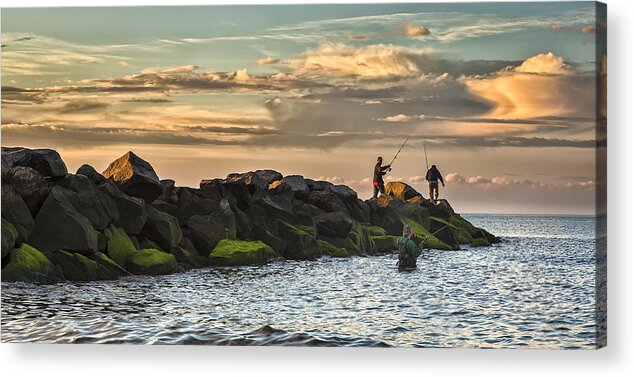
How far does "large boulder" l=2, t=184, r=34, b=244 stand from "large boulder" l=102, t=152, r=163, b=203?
1.13m

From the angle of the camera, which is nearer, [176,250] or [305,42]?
[305,42]

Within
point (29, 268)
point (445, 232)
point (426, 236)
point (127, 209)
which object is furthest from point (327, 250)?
point (29, 268)

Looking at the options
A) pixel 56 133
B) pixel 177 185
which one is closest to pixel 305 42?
pixel 177 185

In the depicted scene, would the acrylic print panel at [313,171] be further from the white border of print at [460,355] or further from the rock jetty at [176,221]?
the white border of print at [460,355]

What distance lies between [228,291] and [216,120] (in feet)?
7.22

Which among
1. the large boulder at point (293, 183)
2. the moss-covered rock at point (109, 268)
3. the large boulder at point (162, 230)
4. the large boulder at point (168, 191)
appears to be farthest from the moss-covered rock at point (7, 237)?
the large boulder at point (293, 183)

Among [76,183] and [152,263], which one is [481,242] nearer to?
[152,263]

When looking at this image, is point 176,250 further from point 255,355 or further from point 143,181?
point 255,355

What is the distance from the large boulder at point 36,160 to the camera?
555 inches

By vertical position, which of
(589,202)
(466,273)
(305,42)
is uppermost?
(305,42)

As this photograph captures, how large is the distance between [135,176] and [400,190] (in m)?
3.52

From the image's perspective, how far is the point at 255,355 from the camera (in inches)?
530

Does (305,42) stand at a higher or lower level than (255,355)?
higher

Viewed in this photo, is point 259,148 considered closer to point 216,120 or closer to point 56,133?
point 216,120
